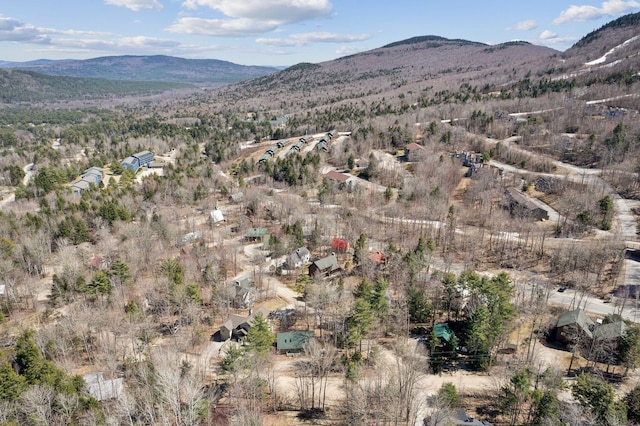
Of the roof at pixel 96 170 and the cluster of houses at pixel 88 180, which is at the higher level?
the roof at pixel 96 170

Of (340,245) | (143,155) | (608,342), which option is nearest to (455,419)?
(608,342)

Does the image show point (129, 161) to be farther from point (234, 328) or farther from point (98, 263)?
point (234, 328)

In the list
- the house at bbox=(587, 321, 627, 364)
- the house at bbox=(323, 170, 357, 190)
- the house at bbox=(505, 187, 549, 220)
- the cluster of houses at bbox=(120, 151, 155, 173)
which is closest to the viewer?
the house at bbox=(587, 321, 627, 364)

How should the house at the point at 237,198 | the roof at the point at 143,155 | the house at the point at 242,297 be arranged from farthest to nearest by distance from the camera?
the roof at the point at 143,155 → the house at the point at 237,198 → the house at the point at 242,297

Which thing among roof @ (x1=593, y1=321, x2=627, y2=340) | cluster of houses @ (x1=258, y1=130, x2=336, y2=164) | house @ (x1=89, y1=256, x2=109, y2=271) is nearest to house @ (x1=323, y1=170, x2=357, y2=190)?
cluster of houses @ (x1=258, y1=130, x2=336, y2=164)

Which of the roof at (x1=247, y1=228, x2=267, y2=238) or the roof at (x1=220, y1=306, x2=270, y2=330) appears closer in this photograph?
the roof at (x1=220, y1=306, x2=270, y2=330)

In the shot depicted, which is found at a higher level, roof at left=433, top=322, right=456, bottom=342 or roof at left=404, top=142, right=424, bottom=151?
roof at left=404, top=142, right=424, bottom=151

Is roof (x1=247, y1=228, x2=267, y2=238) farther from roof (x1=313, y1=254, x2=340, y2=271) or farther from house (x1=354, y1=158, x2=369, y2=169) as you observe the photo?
house (x1=354, y1=158, x2=369, y2=169)

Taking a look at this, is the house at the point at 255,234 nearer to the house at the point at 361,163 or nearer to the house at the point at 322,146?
the house at the point at 361,163

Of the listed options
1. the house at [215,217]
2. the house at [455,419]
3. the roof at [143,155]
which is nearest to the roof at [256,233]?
the house at [215,217]
